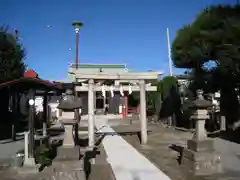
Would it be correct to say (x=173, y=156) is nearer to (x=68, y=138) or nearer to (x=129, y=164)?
(x=129, y=164)

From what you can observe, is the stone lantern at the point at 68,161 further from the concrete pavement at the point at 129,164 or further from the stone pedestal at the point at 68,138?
the concrete pavement at the point at 129,164

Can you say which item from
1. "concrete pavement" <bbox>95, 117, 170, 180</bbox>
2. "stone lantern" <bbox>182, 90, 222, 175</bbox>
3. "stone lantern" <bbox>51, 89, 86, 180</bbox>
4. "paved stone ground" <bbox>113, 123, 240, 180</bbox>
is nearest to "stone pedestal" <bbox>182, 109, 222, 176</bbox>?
"stone lantern" <bbox>182, 90, 222, 175</bbox>

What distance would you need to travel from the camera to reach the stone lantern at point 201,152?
766 cm

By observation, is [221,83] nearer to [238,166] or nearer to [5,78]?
[238,166]

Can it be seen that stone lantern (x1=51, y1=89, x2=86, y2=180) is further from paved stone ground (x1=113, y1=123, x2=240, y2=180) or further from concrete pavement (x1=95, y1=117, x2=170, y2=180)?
paved stone ground (x1=113, y1=123, x2=240, y2=180)

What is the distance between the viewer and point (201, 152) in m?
7.69

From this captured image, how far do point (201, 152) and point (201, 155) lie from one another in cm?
7

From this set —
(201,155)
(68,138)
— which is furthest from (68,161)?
(201,155)

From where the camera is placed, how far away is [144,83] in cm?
1349

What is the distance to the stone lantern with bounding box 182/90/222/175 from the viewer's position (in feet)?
25.1

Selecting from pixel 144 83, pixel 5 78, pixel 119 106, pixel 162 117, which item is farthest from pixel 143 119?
pixel 119 106

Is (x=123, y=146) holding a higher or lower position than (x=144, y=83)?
lower

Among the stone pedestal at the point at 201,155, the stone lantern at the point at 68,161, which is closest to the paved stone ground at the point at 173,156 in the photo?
the stone pedestal at the point at 201,155

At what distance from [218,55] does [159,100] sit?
1173cm
